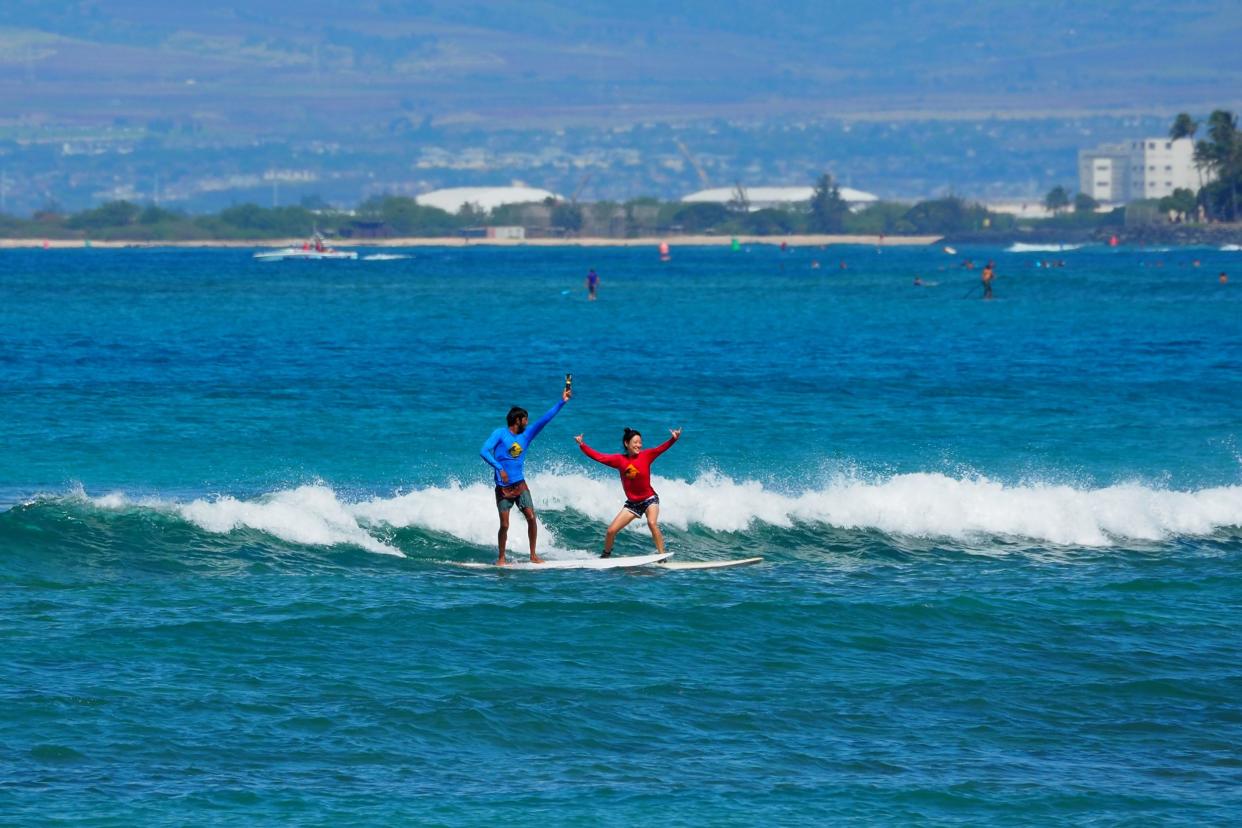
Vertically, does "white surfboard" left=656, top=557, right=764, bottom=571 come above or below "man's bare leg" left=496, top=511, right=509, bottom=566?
below

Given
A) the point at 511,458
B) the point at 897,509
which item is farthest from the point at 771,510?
the point at 511,458

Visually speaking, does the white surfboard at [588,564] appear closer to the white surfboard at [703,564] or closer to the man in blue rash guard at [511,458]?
the white surfboard at [703,564]

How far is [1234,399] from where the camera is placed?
44.9 metres

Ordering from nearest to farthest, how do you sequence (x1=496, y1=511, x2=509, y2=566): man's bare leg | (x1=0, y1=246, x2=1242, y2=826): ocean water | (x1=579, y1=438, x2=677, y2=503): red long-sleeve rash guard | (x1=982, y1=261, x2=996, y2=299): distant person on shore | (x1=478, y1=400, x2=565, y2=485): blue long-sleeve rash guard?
(x1=0, y1=246, x2=1242, y2=826): ocean water < (x1=478, y1=400, x2=565, y2=485): blue long-sleeve rash guard < (x1=579, y1=438, x2=677, y2=503): red long-sleeve rash guard < (x1=496, y1=511, x2=509, y2=566): man's bare leg < (x1=982, y1=261, x2=996, y2=299): distant person on shore

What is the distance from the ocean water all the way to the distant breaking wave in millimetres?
70

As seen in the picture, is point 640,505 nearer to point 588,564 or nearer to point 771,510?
point 588,564

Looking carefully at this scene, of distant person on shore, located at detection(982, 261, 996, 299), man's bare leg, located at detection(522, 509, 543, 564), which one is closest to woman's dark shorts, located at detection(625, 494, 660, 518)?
man's bare leg, located at detection(522, 509, 543, 564)

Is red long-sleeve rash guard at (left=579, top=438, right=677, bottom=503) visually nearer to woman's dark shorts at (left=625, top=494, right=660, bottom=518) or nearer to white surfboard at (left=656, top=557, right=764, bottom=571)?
woman's dark shorts at (left=625, top=494, right=660, bottom=518)

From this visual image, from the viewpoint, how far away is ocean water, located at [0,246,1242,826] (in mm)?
14789

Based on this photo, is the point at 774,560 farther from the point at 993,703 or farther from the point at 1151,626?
the point at 993,703

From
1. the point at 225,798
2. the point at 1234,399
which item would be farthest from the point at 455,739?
the point at 1234,399

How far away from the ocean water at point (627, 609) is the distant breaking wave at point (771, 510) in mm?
70

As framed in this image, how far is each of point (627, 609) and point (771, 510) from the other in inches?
270

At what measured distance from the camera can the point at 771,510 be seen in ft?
87.6
